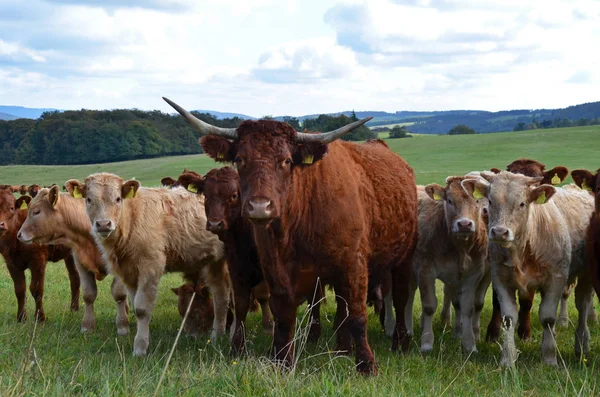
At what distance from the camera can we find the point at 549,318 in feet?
23.1

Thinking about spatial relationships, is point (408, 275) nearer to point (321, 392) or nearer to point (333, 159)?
point (333, 159)

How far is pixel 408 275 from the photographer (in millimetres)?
8164

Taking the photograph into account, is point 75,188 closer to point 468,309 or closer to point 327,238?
point 327,238

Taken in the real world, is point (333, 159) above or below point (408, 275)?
above

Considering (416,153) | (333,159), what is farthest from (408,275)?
A: (416,153)

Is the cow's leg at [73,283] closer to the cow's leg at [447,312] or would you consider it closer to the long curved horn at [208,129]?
the cow's leg at [447,312]

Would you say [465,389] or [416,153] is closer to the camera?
[465,389]

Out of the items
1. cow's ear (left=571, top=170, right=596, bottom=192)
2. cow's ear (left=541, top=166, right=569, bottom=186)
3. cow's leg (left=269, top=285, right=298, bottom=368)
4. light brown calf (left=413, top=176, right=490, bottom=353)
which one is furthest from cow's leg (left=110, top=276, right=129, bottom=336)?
cow's ear (left=571, top=170, right=596, bottom=192)

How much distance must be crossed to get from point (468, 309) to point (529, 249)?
1.15 m

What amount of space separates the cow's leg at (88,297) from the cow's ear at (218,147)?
418 cm

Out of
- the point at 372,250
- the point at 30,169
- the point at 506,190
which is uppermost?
the point at 506,190

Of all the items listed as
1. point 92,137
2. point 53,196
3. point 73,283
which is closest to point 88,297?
point 53,196

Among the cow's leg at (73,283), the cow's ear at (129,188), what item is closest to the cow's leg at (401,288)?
the cow's ear at (129,188)

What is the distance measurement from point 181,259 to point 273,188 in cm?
369
